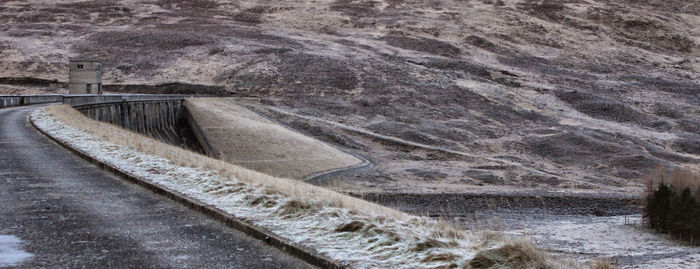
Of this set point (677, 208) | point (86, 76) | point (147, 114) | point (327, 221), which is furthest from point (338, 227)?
point (86, 76)

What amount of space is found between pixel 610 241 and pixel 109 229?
574 inches

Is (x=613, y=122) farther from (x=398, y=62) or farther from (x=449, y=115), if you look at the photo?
(x=398, y=62)

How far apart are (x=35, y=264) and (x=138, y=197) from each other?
17.1 ft

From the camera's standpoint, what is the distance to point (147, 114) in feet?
160

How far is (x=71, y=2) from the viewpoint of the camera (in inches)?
4338

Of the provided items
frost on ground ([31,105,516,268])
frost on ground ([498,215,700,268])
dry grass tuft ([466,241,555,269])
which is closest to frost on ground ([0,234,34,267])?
frost on ground ([31,105,516,268])

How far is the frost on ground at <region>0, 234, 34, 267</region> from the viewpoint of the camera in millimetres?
8875

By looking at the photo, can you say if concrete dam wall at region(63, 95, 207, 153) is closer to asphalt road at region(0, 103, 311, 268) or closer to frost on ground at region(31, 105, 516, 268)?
asphalt road at region(0, 103, 311, 268)

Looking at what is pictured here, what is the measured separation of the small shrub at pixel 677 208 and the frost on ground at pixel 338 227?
12746 millimetres

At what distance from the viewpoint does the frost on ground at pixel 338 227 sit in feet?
28.8

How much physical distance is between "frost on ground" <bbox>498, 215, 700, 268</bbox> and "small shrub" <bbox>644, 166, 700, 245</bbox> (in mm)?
435

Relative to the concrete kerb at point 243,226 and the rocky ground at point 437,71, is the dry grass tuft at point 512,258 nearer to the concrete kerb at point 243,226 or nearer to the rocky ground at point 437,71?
the concrete kerb at point 243,226

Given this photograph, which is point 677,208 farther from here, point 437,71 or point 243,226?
point 437,71

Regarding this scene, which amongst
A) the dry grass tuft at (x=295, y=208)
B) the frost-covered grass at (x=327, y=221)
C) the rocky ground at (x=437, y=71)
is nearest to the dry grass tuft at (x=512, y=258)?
the frost-covered grass at (x=327, y=221)
